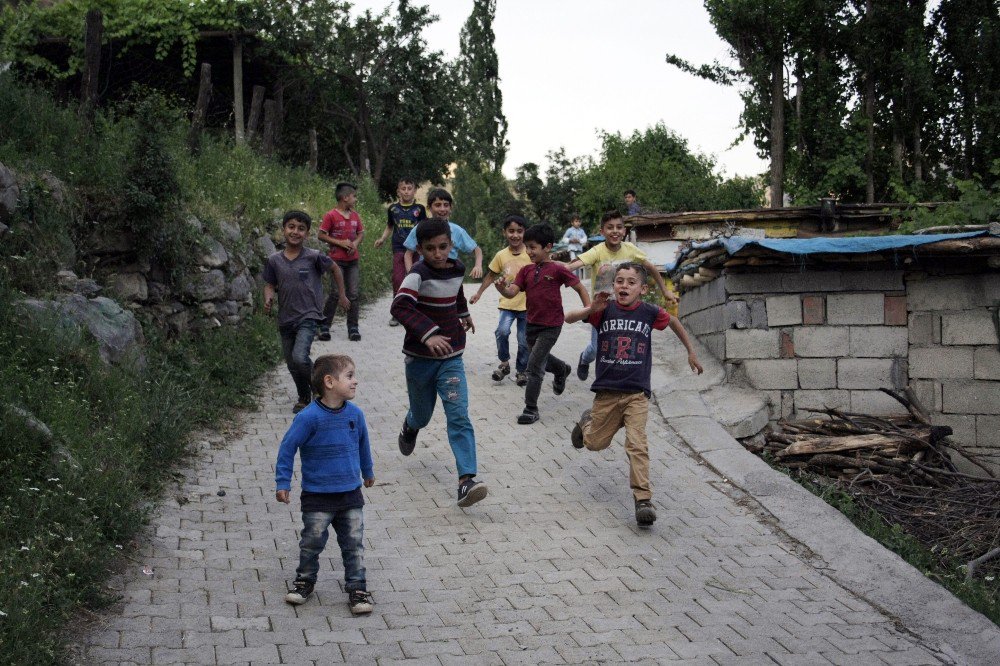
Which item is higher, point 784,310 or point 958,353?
point 784,310

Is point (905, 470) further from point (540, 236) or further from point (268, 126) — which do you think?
point (268, 126)

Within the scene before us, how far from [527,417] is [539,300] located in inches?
40.0

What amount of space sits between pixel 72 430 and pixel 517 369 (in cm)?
489

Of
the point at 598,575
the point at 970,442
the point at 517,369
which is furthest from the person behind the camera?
the point at 517,369

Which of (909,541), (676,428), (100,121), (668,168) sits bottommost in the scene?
(909,541)

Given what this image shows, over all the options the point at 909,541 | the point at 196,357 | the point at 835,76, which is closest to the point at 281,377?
the point at 196,357

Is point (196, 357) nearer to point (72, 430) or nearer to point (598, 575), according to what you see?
point (72, 430)

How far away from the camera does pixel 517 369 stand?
401 inches

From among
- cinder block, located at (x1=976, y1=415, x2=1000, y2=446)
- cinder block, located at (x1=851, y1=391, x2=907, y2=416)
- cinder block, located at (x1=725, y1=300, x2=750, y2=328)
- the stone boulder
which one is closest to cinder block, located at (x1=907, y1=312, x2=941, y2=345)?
cinder block, located at (x1=851, y1=391, x2=907, y2=416)

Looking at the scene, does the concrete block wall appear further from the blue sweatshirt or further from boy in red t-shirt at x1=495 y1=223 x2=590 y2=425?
the blue sweatshirt

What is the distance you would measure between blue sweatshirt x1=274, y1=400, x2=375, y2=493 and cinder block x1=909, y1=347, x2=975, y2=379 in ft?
21.3

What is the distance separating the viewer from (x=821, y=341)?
9.55m

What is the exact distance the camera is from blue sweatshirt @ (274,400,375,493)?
497 centimetres

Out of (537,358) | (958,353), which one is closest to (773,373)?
(958,353)
